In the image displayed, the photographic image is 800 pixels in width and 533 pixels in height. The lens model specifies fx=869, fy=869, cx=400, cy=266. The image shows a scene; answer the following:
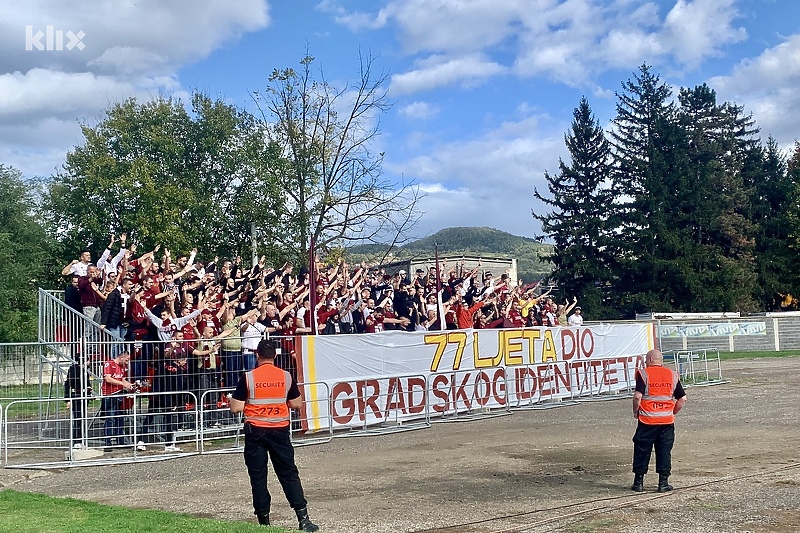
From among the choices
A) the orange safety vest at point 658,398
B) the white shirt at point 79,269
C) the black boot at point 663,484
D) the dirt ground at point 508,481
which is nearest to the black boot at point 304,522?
the dirt ground at point 508,481

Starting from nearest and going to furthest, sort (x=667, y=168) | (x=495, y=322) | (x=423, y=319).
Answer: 1. (x=423, y=319)
2. (x=495, y=322)
3. (x=667, y=168)

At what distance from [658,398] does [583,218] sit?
5790 centimetres

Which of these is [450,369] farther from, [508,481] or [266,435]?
[266,435]

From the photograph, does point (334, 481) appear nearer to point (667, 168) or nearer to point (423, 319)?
point (423, 319)

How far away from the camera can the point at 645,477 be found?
11078 mm

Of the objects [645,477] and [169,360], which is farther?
[169,360]

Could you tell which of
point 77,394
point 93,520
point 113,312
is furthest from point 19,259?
point 93,520

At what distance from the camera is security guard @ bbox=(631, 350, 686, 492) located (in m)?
10.3

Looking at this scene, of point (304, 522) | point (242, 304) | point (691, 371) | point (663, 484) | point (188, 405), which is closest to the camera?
point (304, 522)

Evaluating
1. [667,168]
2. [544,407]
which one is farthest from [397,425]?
[667,168]

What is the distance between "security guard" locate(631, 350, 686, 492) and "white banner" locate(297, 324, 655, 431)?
7039mm

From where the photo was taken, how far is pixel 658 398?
10.7 m

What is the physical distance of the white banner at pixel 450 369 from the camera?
54.6 feet

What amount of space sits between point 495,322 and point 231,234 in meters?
15.1
